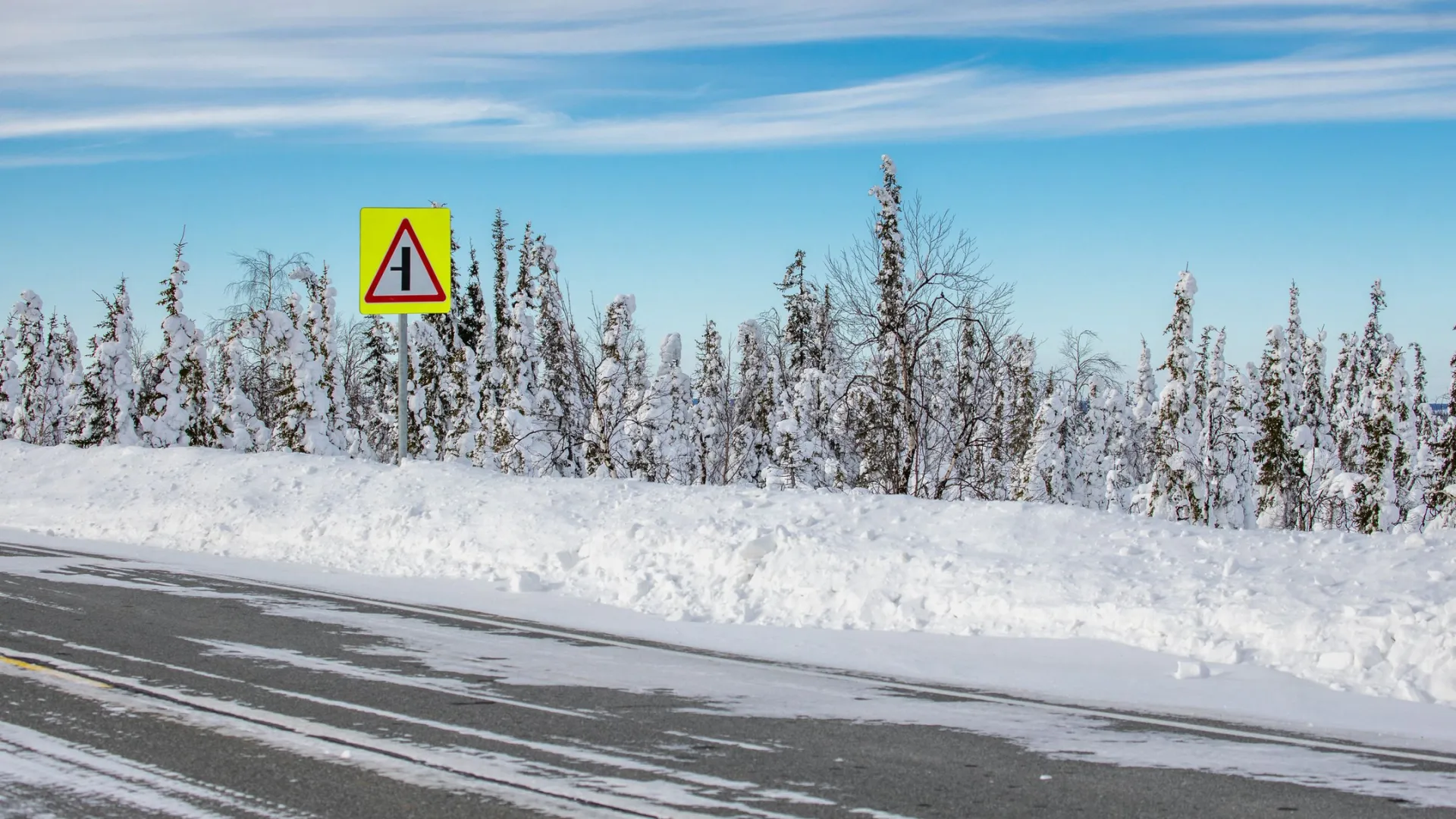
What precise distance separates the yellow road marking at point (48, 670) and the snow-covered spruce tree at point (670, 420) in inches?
1188

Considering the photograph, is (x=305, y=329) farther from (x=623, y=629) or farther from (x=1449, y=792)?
(x=1449, y=792)

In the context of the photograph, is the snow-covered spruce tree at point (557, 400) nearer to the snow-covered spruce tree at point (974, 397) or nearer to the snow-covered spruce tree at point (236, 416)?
the snow-covered spruce tree at point (974, 397)

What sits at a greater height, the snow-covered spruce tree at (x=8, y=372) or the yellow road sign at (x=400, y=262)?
the snow-covered spruce tree at (x=8, y=372)

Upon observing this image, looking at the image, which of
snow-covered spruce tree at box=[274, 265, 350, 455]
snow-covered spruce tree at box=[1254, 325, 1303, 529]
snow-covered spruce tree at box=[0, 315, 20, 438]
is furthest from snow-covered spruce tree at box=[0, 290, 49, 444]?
snow-covered spruce tree at box=[1254, 325, 1303, 529]

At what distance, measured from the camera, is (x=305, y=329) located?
48469 mm

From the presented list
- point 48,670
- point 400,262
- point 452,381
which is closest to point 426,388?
point 452,381

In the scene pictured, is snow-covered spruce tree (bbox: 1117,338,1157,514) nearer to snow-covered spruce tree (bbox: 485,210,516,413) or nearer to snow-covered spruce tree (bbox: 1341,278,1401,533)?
snow-covered spruce tree (bbox: 1341,278,1401,533)

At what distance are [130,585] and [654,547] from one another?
487 centimetres

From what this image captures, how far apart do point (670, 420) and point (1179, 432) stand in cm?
2013

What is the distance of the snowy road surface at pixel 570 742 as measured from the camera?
4.79m

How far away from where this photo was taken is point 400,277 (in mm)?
13688

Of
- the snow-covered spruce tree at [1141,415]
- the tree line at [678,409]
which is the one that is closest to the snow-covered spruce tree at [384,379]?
the tree line at [678,409]

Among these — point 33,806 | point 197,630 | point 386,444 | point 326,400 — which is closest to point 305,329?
point 326,400

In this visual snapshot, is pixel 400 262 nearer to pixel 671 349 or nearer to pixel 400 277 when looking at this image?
pixel 400 277
